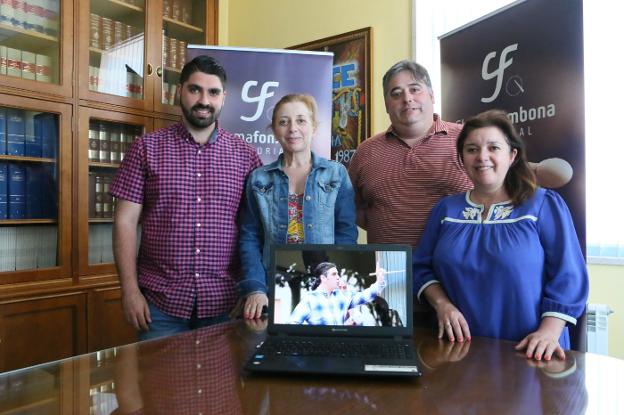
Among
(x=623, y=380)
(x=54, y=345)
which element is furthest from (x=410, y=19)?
(x=54, y=345)

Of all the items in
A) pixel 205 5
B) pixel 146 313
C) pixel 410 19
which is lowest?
pixel 146 313

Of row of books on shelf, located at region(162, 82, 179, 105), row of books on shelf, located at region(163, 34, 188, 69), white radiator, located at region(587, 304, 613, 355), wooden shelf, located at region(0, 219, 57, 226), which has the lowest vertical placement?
white radiator, located at region(587, 304, 613, 355)

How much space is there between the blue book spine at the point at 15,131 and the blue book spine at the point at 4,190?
8 cm

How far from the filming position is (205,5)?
3.46m

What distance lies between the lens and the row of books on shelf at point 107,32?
114 inches

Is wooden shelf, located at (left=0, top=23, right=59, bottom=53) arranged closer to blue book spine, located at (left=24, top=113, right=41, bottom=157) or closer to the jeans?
blue book spine, located at (left=24, top=113, right=41, bottom=157)

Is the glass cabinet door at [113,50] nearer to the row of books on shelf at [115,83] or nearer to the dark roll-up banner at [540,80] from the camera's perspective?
the row of books on shelf at [115,83]

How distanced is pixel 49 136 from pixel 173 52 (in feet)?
3.24

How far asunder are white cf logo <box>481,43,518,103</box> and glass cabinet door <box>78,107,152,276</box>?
1963 mm

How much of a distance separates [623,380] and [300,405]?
0.59 meters

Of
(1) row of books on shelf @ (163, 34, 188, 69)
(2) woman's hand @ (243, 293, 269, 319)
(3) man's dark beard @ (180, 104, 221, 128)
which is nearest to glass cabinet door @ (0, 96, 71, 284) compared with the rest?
(1) row of books on shelf @ (163, 34, 188, 69)

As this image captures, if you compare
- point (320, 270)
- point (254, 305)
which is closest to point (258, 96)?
point (254, 305)

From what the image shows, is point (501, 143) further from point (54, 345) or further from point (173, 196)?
point (54, 345)

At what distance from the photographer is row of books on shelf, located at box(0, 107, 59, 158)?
2.60m
